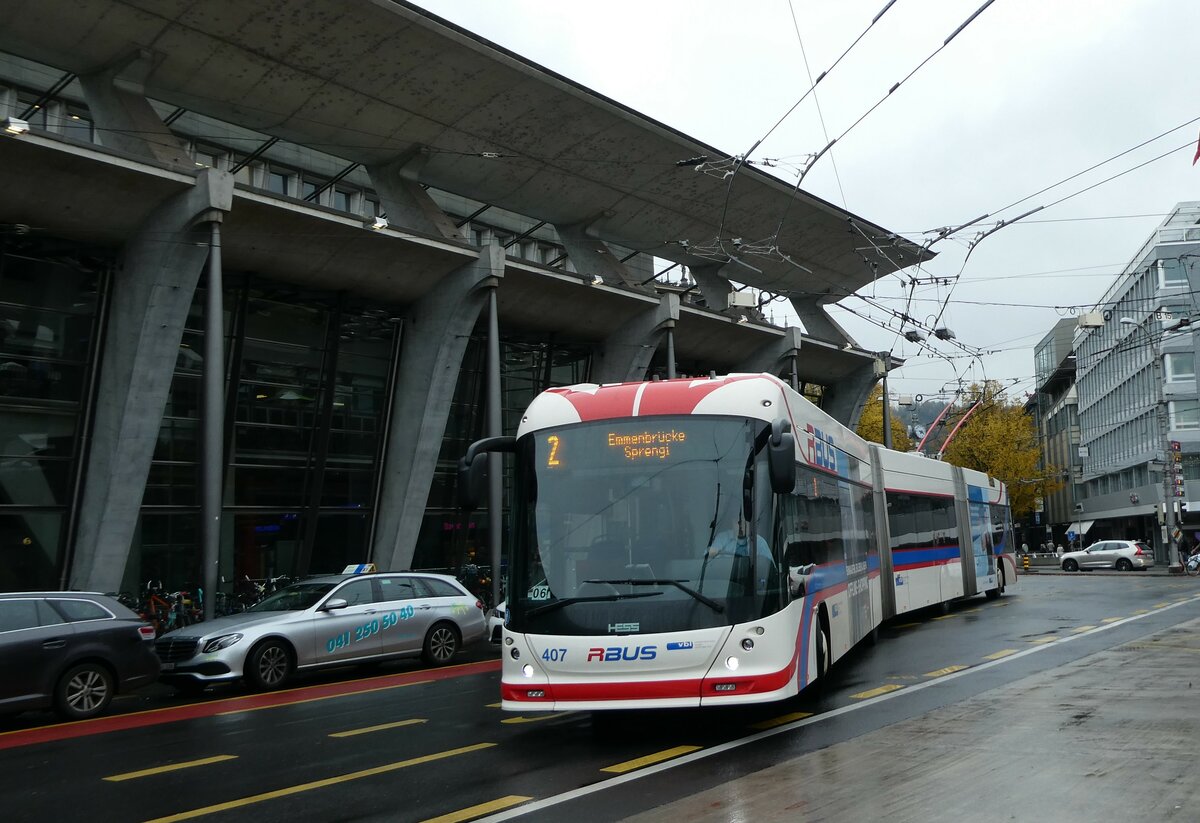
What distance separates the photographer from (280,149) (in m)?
29.0

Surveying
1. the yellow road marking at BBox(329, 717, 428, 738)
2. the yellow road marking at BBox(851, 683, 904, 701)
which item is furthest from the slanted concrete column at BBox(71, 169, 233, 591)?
the yellow road marking at BBox(851, 683, 904, 701)

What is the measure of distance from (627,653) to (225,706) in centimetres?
686

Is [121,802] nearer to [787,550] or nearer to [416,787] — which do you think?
[416,787]

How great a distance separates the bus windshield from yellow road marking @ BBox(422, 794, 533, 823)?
1928 mm

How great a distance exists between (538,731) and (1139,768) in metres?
5.18

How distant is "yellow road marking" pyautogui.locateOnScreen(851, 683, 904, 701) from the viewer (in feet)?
38.1

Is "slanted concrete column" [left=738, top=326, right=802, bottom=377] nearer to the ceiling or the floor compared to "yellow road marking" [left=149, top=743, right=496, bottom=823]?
nearer to the ceiling

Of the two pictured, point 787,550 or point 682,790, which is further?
point 787,550

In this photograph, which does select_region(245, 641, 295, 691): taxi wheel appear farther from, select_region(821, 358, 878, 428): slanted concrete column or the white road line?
select_region(821, 358, 878, 428): slanted concrete column

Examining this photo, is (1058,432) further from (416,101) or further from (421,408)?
(416,101)

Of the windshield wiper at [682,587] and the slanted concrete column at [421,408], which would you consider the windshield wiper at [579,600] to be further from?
the slanted concrete column at [421,408]

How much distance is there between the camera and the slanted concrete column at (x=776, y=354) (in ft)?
132

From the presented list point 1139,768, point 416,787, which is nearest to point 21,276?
point 416,787

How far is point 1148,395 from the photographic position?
62.6 meters
